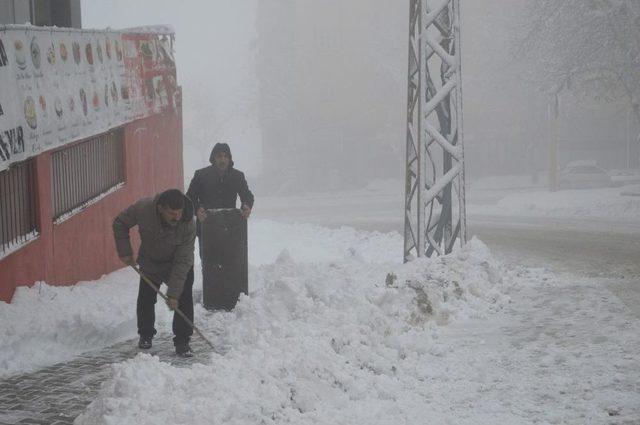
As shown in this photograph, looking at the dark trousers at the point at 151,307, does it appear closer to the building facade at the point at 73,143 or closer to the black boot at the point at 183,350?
the black boot at the point at 183,350

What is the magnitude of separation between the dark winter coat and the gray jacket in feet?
8.08

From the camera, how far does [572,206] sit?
25.7 metres

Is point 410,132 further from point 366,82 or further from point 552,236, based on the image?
point 366,82

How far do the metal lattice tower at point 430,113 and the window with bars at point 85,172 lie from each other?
4.41m

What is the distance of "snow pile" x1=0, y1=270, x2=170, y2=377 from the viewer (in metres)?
7.36

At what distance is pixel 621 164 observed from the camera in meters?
46.0

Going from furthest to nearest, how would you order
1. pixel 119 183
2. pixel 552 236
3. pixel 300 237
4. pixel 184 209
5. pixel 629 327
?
pixel 300 237, pixel 552 236, pixel 119 183, pixel 629 327, pixel 184 209

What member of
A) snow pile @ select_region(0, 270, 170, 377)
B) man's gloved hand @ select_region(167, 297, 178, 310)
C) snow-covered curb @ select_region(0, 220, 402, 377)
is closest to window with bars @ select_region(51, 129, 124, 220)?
snow-covered curb @ select_region(0, 220, 402, 377)

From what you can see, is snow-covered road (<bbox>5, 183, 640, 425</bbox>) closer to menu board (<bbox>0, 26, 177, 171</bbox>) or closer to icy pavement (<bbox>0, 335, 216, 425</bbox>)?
icy pavement (<bbox>0, 335, 216, 425</bbox>)

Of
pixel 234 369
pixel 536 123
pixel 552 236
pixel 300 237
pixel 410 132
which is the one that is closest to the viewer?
pixel 234 369

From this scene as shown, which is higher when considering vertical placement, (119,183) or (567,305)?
(119,183)

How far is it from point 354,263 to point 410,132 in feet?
6.64

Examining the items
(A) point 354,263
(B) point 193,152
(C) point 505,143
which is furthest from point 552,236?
(B) point 193,152

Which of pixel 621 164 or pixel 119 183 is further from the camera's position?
pixel 621 164
